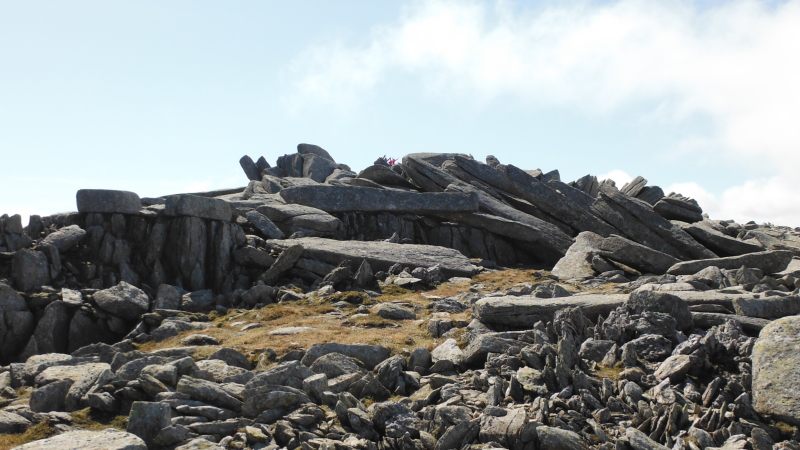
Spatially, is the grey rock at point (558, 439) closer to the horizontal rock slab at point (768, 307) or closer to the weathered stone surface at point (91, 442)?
the weathered stone surface at point (91, 442)

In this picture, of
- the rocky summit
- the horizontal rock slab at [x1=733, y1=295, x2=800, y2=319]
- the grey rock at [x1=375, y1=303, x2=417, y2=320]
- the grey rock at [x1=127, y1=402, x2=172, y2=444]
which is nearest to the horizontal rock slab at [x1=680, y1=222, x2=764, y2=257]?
the rocky summit

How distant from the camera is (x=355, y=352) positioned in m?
10.8

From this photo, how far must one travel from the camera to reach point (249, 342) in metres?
12.7

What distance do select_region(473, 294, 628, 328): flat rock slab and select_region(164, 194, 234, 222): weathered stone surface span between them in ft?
35.4

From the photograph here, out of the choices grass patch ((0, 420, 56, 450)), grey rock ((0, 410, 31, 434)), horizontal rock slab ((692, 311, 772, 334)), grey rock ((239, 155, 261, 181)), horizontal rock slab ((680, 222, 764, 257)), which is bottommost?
grass patch ((0, 420, 56, 450))

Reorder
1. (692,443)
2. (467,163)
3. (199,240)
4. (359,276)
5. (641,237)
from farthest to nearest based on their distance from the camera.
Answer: (467,163) < (641,237) < (199,240) < (359,276) < (692,443)

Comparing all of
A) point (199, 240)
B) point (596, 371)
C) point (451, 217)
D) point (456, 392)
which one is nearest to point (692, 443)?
point (596, 371)

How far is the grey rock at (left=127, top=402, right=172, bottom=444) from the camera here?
26.5 ft

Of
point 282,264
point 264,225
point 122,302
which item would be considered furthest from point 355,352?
point 264,225

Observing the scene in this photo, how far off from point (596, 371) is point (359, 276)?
381 inches

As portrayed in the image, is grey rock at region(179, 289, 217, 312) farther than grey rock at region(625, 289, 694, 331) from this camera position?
Yes

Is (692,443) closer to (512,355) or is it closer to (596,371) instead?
(596,371)

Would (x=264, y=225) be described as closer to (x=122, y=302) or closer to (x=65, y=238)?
(x=65, y=238)

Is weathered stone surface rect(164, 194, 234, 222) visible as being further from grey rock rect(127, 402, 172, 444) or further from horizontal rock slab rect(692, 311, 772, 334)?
horizontal rock slab rect(692, 311, 772, 334)
